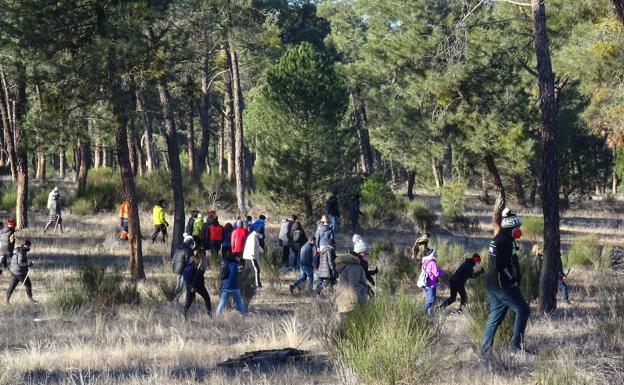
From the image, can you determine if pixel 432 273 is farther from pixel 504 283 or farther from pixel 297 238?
pixel 297 238

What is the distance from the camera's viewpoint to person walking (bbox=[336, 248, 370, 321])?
9.44 meters

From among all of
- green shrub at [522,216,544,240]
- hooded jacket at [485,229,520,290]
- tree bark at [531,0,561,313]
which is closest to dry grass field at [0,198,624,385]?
tree bark at [531,0,561,313]

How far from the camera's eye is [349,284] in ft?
31.2

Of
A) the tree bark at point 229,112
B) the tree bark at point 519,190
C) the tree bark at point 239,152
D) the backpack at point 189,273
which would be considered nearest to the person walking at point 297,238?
the backpack at point 189,273

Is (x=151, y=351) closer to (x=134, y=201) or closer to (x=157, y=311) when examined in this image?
(x=157, y=311)

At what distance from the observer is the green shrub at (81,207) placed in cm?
2669

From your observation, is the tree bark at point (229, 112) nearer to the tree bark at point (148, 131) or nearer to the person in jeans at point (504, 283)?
the tree bark at point (148, 131)

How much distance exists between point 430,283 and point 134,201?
6793mm

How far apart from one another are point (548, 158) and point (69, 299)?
324 inches

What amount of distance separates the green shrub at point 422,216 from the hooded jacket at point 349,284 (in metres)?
20.3

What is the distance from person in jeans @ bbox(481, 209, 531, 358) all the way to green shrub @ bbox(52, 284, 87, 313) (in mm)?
7180

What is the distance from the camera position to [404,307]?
7.79 meters

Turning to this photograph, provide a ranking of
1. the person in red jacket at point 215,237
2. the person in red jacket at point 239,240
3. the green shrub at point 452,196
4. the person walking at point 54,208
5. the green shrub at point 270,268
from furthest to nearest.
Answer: the green shrub at point 452,196, the person walking at point 54,208, the person in red jacket at point 215,237, the green shrub at point 270,268, the person in red jacket at point 239,240

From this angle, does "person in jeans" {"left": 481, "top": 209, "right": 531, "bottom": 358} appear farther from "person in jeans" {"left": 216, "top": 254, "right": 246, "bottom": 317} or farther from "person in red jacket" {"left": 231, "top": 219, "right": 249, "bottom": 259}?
"person in red jacket" {"left": 231, "top": 219, "right": 249, "bottom": 259}
